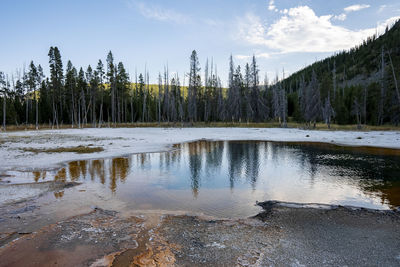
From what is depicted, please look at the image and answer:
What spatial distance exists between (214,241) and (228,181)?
20.2 ft

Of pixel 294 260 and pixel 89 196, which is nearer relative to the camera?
pixel 294 260

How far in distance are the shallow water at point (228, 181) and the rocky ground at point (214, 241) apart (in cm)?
114

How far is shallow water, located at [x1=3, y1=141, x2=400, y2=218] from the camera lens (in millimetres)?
8742

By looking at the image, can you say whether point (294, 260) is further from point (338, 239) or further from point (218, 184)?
point (218, 184)

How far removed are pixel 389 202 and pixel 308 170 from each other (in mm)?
5422

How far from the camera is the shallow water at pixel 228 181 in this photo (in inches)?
344

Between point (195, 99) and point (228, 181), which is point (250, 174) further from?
point (195, 99)

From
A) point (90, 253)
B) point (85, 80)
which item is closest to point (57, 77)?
point (85, 80)

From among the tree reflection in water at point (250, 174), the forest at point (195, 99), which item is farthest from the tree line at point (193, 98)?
the tree reflection in water at point (250, 174)

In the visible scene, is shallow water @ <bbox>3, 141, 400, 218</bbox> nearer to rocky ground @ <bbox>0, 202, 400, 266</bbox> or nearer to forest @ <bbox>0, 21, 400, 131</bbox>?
rocky ground @ <bbox>0, 202, 400, 266</bbox>

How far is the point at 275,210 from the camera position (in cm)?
778

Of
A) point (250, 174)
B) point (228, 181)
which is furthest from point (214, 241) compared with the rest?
point (250, 174)

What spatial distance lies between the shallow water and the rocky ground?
1.14 metres

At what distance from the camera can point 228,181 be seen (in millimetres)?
11680
